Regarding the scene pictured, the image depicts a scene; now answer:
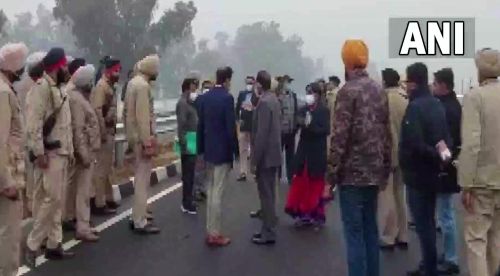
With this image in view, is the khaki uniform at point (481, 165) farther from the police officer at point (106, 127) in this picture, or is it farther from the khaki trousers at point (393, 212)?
the police officer at point (106, 127)

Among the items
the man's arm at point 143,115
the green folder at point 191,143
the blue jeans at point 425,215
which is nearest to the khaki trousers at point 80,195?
the man's arm at point 143,115

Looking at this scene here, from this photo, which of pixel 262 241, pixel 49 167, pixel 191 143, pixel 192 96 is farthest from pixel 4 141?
pixel 192 96

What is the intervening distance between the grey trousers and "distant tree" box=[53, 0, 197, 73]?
40.5 meters

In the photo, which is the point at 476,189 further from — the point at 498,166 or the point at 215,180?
the point at 215,180

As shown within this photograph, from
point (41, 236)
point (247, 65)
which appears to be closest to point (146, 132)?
point (41, 236)

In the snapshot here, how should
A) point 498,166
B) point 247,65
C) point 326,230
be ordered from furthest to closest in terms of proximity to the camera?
point 247,65, point 326,230, point 498,166

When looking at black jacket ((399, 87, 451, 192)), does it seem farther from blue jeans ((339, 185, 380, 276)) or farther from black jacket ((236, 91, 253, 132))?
black jacket ((236, 91, 253, 132))

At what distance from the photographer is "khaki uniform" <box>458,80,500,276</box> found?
19.8 feet

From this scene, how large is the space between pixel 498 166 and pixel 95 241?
4862 millimetres

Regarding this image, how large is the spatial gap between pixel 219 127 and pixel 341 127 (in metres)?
3.02

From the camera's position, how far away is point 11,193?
601cm

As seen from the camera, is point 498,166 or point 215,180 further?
point 215,180

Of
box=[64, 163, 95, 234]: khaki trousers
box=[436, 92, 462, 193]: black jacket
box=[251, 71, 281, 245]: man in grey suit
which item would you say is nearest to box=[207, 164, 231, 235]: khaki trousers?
box=[251, 71, 281, 245]: man in grey suit

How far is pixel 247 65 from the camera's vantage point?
129m
